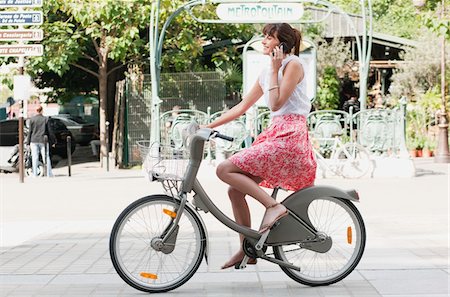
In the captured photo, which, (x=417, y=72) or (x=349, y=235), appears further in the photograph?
(x=417, y=72)

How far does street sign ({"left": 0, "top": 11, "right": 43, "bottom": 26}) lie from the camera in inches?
779

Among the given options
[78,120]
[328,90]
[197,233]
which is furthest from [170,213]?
[78,120]

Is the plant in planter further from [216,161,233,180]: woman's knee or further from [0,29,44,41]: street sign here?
[216,161,233,180]: woman's knee

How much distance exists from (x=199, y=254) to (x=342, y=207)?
106 centimetres

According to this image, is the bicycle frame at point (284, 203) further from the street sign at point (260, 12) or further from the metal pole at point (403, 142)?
the metal pole at point (403, 142)

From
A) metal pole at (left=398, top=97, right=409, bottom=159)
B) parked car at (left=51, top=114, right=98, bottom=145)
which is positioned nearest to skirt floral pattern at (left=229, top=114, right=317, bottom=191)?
metal pole at (left=398, top=97, right=409, bottom=159)

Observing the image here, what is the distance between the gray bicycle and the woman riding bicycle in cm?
12

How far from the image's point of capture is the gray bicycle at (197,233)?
21.4ft

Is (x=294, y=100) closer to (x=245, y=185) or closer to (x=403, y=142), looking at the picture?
(x=245, y=185)

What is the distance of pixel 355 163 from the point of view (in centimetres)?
2041

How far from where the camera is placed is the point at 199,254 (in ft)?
21.7

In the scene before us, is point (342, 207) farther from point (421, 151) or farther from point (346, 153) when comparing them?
point (421, 151)

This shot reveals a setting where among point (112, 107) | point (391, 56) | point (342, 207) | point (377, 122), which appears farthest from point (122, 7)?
point (342, 207)

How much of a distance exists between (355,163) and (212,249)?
11.9 metres
